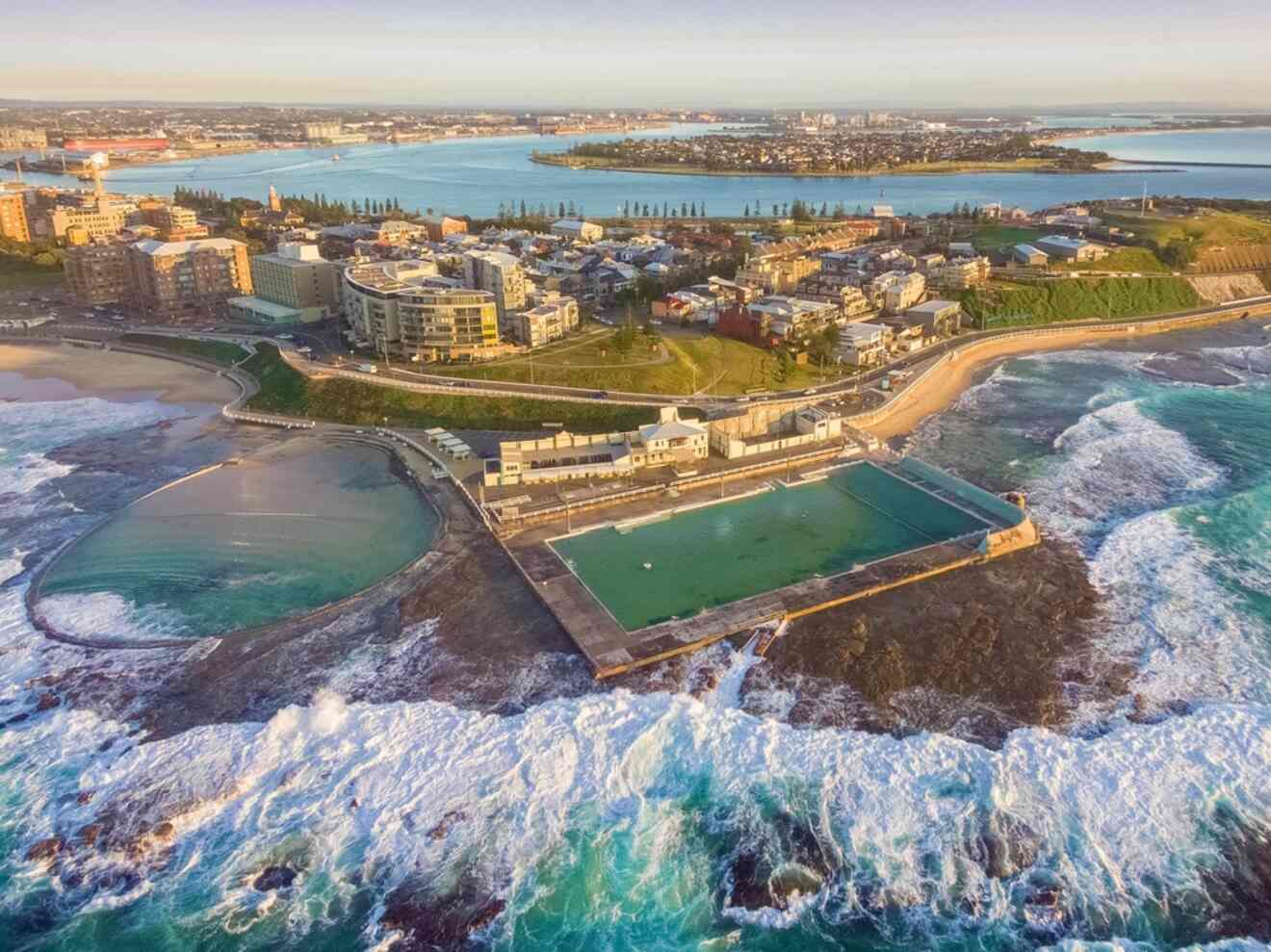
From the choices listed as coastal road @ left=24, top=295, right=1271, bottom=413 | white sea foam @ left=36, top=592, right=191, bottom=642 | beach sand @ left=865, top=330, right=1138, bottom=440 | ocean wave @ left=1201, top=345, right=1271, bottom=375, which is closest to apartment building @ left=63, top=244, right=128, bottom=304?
coastal road @ left=24, top=295, right=1271, bottom=413

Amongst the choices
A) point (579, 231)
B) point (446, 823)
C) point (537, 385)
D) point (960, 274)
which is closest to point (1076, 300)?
point (960, 274)

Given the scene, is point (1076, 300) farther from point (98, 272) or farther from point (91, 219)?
point (91, 219)

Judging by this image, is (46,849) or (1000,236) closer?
(46,849)

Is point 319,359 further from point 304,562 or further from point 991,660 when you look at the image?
point 991,660

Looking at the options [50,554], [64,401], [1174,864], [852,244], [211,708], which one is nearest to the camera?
[1174,864]

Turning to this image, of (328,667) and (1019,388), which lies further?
(1019,388)

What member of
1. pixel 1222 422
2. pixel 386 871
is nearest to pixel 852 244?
pixel 1222 422
